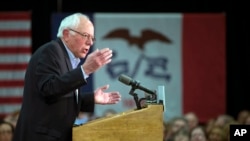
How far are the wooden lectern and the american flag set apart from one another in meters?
6.98

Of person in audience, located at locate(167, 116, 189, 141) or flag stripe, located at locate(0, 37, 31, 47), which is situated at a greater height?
flag stripe, located at locate(0, 37, 31, 47)

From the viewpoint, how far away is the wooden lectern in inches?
136

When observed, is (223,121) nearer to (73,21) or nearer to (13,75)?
(13,75)

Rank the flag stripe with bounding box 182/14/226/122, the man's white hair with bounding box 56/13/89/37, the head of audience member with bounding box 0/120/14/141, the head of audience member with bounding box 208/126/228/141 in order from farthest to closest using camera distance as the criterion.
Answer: the flag stripe with bounding box 182/14/226/122
the head of audience member with bounding box 208/126/228/141
the head of audience member with bounding box 0/120/14/141
the man's white hair with bounding box 56/13/89/37

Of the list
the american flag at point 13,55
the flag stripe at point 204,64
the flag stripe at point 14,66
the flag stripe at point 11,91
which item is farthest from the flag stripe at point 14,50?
the flag stripe at point 204,64

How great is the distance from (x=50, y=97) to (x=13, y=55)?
6.93 m

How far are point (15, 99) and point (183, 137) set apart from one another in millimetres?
3816

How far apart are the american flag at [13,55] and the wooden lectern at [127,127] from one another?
22.9 feet

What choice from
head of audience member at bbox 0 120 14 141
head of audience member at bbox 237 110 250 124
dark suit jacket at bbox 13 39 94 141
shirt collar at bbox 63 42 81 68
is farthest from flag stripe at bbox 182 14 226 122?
dark suit jacket at bbox 13 39 94 141

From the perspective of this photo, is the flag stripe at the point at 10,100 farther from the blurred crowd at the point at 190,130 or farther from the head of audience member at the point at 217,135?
the head of audience member at the point at 217,135

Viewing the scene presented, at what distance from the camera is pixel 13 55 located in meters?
10.4

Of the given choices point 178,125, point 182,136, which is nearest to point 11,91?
point 178,125

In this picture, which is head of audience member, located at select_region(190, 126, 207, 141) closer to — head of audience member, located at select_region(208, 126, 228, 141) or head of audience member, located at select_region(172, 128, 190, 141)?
head of audience member, located at select_region(172, 128, 190, 141)

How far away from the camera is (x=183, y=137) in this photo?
285 inches
